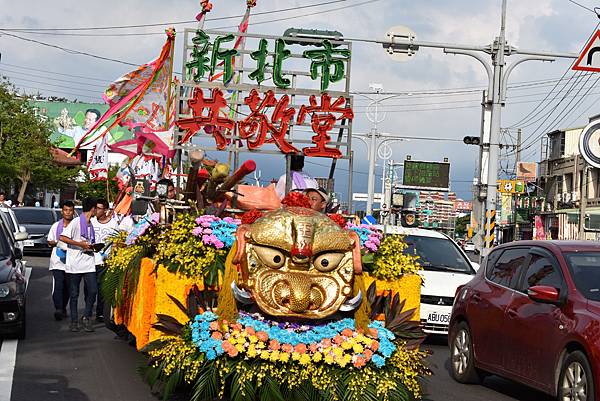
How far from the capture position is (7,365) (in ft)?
33.3

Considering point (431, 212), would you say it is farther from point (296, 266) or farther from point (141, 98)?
point (296, 266)

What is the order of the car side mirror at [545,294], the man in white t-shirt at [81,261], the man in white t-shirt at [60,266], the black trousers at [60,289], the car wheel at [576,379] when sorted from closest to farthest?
the car wheel at [576,379] → the car side mirror at [545,294] → the man in white t-shirt at [81,261] → the man in white t-shirt at [60,266] → the black trousers at [60,289]

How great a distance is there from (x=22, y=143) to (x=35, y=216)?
25654 millimetres

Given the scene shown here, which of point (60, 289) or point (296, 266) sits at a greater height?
point (296, 266)

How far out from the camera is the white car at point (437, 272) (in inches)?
543

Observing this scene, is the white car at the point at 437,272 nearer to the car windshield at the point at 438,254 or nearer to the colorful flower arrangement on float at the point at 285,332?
the car windshield at the point at 438,254

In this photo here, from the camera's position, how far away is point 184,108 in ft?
42.7

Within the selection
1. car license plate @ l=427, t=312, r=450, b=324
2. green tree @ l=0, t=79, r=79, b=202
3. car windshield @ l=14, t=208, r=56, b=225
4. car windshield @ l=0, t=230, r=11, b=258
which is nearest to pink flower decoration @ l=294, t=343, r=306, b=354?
car windshield @ l=0, t=230, r=11, b=258

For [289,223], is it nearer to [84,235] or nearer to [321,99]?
[321,99]

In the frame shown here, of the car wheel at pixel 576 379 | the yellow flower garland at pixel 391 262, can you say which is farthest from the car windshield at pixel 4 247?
the car wheel at pixel 576 379

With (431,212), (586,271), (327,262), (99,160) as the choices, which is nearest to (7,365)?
(327,262)

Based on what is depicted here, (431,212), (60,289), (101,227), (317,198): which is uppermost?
(317,198)

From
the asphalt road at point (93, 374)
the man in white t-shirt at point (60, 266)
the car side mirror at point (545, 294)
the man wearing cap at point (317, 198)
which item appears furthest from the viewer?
the man in white t-shirt at point (60, 266)

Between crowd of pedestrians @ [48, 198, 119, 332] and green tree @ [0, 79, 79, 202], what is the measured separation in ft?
126
